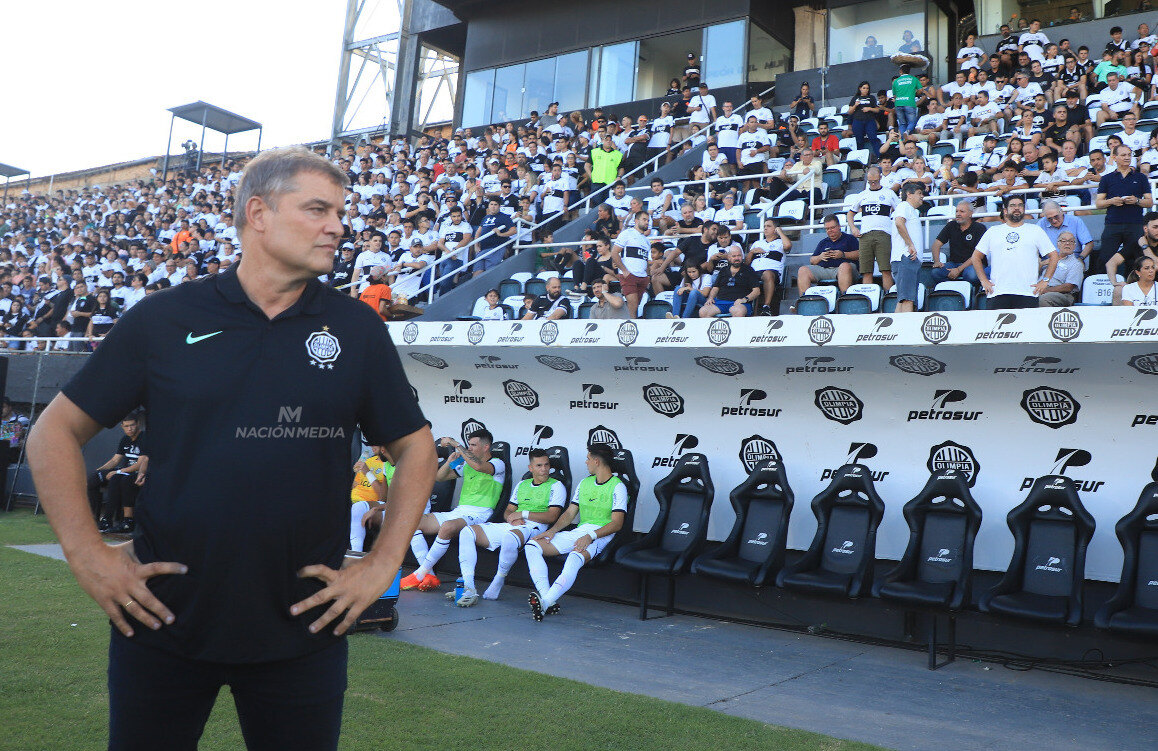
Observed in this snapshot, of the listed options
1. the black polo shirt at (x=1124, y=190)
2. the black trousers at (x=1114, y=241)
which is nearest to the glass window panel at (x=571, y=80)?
the black polo shirt at (x=1124, y=190)

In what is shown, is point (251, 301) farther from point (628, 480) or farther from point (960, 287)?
point (960, 287)

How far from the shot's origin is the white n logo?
72.7 inches

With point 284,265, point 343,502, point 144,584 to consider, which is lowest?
point 144,584

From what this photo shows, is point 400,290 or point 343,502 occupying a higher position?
point 400,290

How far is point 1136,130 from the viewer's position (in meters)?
10.6

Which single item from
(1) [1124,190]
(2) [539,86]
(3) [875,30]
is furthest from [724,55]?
(1) [1124,190]

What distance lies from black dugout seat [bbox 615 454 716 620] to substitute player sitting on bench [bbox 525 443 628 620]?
0.29 meters

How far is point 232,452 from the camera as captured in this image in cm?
181

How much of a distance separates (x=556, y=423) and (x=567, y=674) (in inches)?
163

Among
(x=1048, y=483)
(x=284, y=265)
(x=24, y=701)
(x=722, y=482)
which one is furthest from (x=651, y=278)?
(x=284, y=265)

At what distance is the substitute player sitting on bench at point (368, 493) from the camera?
31.1ft

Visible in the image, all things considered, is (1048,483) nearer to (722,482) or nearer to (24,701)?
(722,482)

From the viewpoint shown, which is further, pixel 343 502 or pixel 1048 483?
pixel 1048 483

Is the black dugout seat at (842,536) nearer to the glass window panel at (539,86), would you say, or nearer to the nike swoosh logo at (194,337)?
the nike swoosh logo at (194,337)
